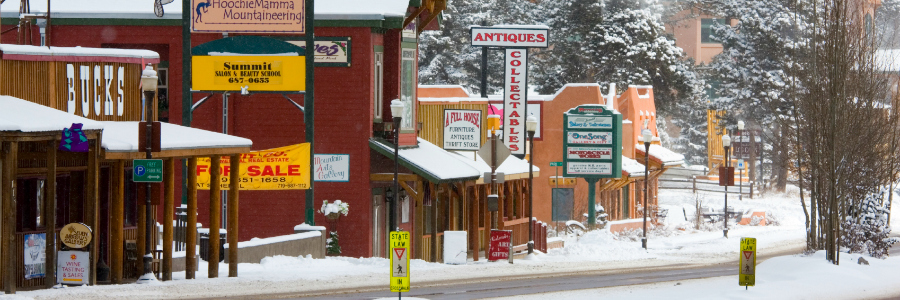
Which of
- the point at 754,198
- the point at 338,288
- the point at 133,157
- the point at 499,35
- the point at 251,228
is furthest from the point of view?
the point at 754,198

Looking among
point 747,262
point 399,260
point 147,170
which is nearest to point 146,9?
point 147,170

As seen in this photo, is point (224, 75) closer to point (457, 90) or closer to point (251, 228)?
point (251, 228)

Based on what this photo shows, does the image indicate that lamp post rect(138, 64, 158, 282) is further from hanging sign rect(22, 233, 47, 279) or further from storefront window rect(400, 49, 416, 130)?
storefront window rect(400, 49, 416, 130)

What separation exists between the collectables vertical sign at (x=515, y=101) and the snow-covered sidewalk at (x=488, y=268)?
395cm

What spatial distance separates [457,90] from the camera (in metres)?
42.8

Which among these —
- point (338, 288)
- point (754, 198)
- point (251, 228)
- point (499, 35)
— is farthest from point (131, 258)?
point (754, 198)

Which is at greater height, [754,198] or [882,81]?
[882,81]

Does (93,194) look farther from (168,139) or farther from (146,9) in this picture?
(146,9)

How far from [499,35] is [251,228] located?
13.6m

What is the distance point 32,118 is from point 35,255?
2.80m

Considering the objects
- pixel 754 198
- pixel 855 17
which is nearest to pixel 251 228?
pixel 855 17

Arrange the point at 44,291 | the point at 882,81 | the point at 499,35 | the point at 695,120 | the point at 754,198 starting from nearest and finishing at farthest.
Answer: the point at 44,291
the point at 882,81
the point at 499,35
the point at 754,198
the point at 695,120

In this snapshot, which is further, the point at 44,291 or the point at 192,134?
the point at 192,134

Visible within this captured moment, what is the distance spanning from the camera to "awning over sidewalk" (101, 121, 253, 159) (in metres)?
19.7
